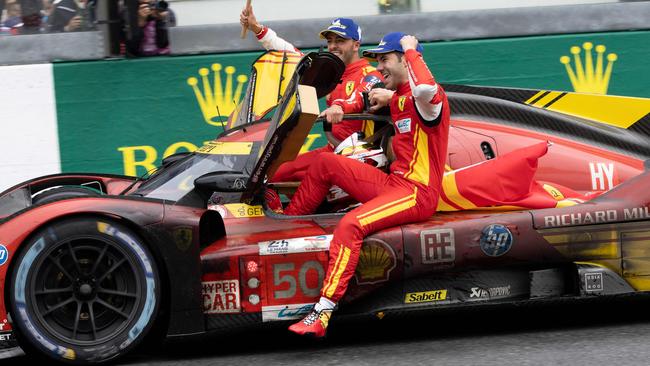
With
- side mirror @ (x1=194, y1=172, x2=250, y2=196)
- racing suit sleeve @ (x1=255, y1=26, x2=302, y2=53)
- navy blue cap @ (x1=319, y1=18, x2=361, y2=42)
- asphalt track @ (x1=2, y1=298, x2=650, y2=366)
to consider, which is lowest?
asphalt track @ (x1=2, y1=298, x2=650, y2=366)

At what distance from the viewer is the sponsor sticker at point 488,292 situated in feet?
18.6

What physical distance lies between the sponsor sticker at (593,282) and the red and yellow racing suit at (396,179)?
879 mm

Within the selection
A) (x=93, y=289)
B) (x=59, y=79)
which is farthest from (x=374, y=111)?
(x=59, y=79)

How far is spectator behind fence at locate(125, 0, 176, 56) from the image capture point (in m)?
9.09

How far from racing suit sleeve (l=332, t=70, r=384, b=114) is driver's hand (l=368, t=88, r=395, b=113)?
0.78 feet

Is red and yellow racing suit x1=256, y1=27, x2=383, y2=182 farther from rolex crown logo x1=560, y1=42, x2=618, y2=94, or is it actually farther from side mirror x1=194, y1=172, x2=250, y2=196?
rolex crown logo x1=560, y1=42, x2=618, y2=94

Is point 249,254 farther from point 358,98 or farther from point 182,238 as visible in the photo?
point 358,98

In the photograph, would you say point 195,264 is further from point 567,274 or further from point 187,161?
point 567,274

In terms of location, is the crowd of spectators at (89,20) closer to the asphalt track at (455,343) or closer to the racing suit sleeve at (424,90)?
the asphalt track at (455,343)

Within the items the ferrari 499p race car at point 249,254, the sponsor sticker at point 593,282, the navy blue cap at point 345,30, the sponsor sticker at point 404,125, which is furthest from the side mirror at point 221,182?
the sponsor sticker at point 593,282

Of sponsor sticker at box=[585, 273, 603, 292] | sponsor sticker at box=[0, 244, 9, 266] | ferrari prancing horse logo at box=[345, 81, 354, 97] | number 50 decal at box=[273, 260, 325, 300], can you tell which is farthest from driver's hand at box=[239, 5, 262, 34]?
sponsor sticker at box=[585, 273, 603, 292]

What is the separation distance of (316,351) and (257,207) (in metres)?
0.82

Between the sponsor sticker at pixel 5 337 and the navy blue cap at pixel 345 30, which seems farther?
the navy blue cap at pixel 345 30

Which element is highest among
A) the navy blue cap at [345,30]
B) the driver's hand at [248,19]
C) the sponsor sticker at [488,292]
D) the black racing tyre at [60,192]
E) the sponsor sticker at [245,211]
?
the driver's hand at [248,19]
